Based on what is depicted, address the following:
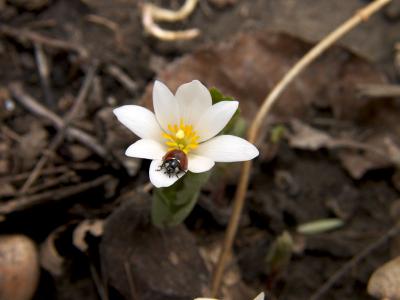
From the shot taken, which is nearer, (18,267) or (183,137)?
(183,137)

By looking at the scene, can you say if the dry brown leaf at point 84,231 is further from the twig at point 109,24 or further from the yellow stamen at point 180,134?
the twig at point 109,24

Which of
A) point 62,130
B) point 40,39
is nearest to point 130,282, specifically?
point 62,130

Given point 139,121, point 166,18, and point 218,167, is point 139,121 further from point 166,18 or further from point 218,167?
point 166,18

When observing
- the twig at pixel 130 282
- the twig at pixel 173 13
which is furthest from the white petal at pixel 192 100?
the twig at pixel 173 13

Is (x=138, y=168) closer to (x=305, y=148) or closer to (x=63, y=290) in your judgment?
(x=63, y=290)

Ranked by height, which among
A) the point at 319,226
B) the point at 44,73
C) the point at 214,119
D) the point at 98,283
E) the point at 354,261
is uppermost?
the point at 44,73

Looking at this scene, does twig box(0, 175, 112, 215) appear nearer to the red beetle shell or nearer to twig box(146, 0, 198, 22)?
the red beetle shell

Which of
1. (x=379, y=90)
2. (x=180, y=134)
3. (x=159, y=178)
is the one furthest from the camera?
(x=379, y=90)
